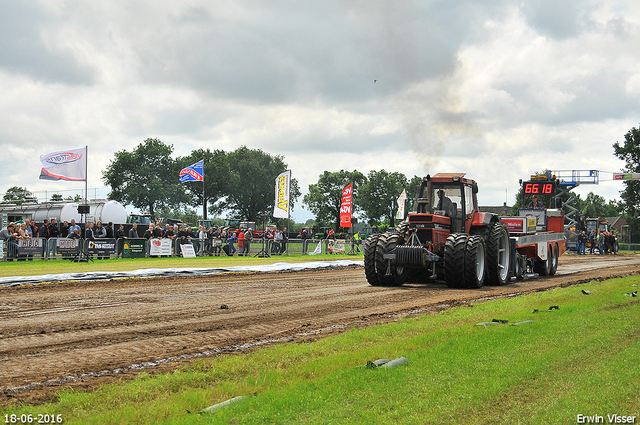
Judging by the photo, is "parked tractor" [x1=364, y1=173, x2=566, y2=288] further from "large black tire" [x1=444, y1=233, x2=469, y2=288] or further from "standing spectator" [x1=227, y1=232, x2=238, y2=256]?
"standing spectator" [x1=227, y1=232, x2=238, y2=256]

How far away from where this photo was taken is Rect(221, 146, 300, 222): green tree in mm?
91812

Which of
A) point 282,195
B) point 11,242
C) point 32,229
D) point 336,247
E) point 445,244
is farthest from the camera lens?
point 336,247

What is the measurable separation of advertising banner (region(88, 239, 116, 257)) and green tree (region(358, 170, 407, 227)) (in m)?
73.5

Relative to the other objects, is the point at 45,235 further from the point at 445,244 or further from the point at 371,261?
the point at 445,244

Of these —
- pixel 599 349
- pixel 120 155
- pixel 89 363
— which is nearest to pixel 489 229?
pixel 599 349

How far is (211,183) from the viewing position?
89.5 metres

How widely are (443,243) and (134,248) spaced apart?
16646mm

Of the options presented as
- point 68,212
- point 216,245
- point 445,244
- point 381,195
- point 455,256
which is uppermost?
point 381,195

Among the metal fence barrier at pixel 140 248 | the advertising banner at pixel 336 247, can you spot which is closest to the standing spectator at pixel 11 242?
the metal fence barrier at pixel 140 248

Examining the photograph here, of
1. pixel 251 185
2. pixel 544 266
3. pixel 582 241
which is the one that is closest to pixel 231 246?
pixel 544 266

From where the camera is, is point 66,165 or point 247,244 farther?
point 66,165

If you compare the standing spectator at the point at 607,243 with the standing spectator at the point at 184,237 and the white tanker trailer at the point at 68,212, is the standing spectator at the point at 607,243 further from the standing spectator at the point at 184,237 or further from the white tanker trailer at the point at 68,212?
the white tanker trailer at the point at 68,212

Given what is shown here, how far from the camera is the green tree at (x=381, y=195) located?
9669 cm

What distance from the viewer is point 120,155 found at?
84.2m
